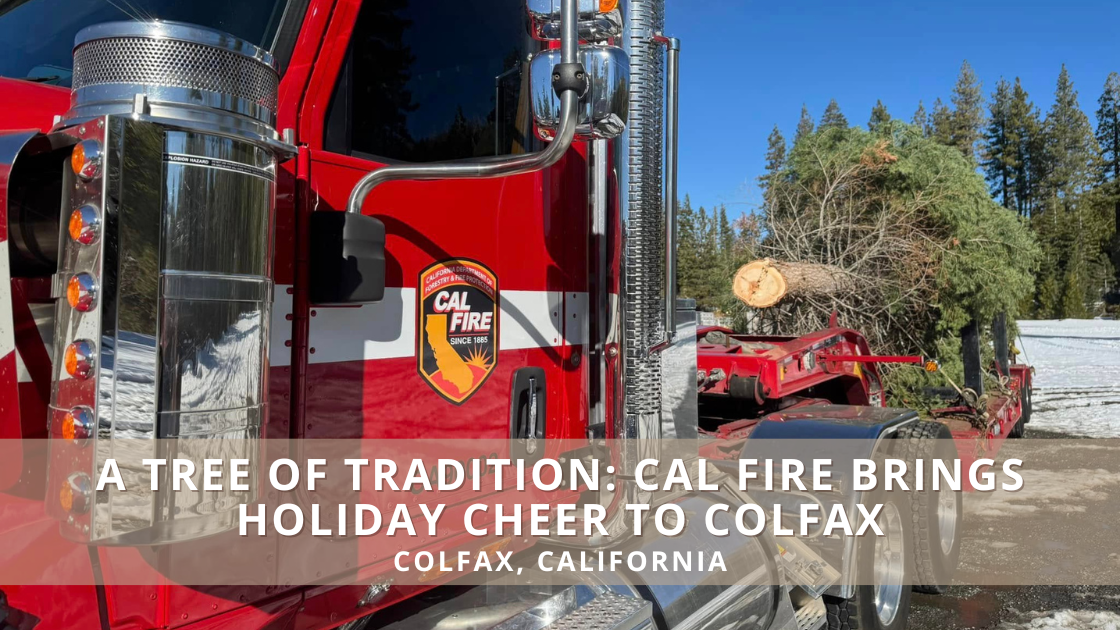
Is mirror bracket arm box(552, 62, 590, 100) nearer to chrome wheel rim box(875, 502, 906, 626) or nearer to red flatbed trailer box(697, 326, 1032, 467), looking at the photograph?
red flatbed trailer box(697, 326, 1032, 467)

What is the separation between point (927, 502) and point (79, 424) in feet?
13.4

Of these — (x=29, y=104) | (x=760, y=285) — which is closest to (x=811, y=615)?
(x=29, y=104)

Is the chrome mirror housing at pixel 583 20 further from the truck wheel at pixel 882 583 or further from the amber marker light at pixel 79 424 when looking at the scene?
the truck wheel at pixel 882 583

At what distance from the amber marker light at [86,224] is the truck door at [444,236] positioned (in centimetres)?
55

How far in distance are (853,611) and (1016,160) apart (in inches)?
2781

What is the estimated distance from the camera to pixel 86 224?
4.23ft

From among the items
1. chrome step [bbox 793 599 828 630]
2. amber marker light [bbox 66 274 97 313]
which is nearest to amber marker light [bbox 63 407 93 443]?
amber marker light [bbox 66 274 97 313]

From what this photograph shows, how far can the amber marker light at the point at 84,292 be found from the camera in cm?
→ 128

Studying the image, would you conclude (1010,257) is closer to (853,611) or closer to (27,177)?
(853,611)

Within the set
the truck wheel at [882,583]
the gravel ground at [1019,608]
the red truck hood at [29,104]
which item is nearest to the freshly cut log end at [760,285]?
the gravel ground at [1019,608]

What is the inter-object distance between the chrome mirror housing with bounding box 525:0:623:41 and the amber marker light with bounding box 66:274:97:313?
1140mm

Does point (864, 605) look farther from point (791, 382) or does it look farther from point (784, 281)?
point (784, 281)

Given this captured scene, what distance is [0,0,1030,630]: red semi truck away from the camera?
133 centimetres

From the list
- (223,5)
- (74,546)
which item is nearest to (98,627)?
(74,546)
